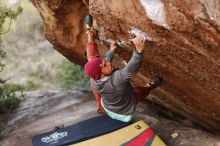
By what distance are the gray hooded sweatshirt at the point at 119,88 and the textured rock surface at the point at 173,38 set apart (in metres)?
0.35

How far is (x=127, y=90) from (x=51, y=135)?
A: 148 centimetres

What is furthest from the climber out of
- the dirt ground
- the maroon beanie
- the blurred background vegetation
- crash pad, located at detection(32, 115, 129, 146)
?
the blurred background vegetation

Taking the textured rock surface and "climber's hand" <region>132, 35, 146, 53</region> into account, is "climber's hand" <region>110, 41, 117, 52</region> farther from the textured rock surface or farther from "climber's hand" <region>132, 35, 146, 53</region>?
"climber's hand" <region>132, 35, 146, 53</region>

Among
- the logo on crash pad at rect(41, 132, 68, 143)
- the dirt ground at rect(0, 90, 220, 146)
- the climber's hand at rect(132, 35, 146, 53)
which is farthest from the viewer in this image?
the dirt ground at rect(0, 90, 220, 146)

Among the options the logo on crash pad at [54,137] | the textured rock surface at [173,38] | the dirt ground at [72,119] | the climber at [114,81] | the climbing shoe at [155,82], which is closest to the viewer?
the textured rock surface at [173,38]

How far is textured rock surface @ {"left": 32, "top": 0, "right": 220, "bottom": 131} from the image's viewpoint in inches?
205

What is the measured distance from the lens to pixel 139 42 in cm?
613

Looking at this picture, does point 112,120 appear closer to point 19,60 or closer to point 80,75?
point 80,75

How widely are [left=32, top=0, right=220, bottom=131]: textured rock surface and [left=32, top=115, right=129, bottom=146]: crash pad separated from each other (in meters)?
1.05

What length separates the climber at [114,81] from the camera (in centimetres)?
636

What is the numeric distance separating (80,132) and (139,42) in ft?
6.58

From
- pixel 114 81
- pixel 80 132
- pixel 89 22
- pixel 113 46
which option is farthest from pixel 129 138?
pixel 89 22

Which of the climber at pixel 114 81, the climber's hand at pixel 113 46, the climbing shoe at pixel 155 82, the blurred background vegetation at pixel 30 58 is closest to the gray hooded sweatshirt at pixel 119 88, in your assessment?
the climber at pixel 114 81

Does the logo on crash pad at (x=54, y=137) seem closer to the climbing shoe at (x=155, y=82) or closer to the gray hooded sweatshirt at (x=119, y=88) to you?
the gray hooded sweatshirt at (x=119, y=88)
